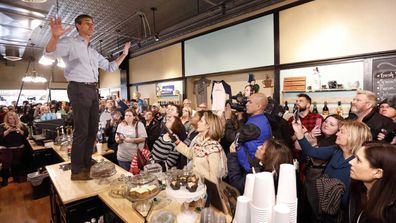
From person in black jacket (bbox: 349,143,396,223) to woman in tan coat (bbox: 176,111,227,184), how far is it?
0.86 metres

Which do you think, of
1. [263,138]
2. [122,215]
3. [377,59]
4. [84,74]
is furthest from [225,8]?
[122,215]

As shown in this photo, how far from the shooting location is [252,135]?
2.12m

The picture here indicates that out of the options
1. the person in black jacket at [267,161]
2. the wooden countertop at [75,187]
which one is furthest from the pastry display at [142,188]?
the person in black jacket at [267,161]

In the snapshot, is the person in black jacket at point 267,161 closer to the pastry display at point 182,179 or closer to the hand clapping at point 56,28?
the pastry display at point 182,179

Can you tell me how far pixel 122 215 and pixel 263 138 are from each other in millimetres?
1394

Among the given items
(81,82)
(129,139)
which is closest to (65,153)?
(129,139)

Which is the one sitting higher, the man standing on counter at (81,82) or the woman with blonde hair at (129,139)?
the man standing on counter at (81,82)

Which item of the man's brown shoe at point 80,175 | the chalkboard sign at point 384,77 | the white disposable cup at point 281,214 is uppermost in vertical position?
the chalkboard sign at point 384,77

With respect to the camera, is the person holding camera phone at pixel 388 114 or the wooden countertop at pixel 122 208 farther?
the person holding camera phone at pixel 388 114

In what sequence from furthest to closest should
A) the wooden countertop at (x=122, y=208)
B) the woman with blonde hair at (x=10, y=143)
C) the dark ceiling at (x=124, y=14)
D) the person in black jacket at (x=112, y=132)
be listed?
the woman with blonde hair at (x=10, y=143) → the dark ceiling at (x=124, y=14) → the person in black jacket at (x=112, y=132) → the wooden countertop at (x=122, y=208)

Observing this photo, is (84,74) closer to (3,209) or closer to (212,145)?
(212,145)

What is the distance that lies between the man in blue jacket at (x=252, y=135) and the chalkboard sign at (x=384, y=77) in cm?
194

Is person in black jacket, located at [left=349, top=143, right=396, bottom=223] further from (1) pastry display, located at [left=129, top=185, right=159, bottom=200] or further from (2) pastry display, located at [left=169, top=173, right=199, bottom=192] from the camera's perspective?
(1) pastry display, located at [left=129, top=185, right=159, bottom=200]

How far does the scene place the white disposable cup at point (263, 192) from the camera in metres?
0.88
